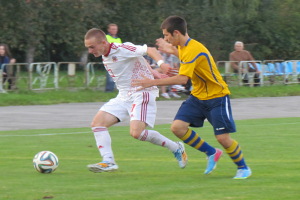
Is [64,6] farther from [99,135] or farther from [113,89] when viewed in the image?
[99,135]

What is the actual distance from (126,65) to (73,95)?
13.5m

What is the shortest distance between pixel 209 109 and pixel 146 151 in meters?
2.98

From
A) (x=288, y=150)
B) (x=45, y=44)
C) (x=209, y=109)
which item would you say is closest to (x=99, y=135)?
(x=209, y=109)

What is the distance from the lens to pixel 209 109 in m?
8.36

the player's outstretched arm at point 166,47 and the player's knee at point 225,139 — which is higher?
the player's outstretched arm at point 166,47

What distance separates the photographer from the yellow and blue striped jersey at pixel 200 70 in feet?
26.4

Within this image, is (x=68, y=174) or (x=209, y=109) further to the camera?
(x=68, y=174)

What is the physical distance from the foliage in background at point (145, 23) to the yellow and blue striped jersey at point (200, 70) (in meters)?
25.7

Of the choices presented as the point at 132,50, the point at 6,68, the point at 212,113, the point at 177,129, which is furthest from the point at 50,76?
the point at 212,113

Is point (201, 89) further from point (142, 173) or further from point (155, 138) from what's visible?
point (142, 173)

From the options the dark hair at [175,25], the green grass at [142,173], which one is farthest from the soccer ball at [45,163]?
the dark hair at [175,25]

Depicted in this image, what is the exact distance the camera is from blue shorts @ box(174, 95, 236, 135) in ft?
26.9

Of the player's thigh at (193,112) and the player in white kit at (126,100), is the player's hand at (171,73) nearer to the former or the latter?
the player's thigh at (193,112)

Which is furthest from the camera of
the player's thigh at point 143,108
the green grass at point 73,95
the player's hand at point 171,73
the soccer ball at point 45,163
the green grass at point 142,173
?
the green grass at point 73,95
